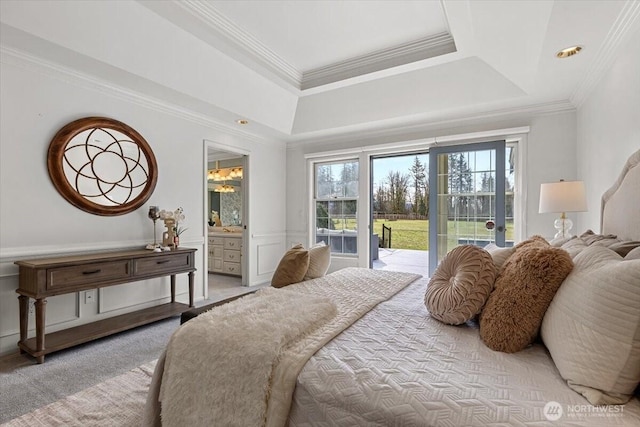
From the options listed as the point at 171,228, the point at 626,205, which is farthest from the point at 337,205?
the point at 626,205

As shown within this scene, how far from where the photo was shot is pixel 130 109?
327cm

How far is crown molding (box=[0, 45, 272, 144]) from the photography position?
246 cm

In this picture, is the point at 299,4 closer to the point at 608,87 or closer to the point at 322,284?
the point at 322,284

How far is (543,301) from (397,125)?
3.57m

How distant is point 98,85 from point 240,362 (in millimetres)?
3163

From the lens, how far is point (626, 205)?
5.86 ft

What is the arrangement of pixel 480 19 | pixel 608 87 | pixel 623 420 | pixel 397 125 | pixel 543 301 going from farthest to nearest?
pixel 397 125 < pixel 608 87 < pixel 480 19 < pixel 543 301 < pixel 623 420

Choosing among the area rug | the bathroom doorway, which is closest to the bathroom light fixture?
the bathroom doorway

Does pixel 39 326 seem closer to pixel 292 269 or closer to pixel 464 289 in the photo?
pixel 292 269

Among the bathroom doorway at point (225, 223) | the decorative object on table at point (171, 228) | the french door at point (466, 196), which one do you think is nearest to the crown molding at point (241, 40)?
the bathroom doorway at point (225, 223)

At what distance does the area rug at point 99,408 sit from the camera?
5.48ft

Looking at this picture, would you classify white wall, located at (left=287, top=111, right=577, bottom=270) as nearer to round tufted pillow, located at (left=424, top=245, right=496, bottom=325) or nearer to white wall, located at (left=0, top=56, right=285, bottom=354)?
round tufted pillow, located at (left=424, top=245, right=496, bottom=325)

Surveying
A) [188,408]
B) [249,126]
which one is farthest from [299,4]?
[188,408]

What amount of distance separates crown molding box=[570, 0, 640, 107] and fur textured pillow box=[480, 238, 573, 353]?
173 cm
